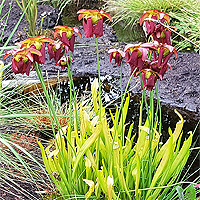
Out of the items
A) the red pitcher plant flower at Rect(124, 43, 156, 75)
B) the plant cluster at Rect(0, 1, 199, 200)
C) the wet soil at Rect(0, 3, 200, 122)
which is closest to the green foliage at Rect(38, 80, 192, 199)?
the plant cluster at Rect(0, 1, 199, 200)

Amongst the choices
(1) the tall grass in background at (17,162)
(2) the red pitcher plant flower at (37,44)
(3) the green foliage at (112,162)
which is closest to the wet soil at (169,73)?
(1) the tall grass in background at (17,162)

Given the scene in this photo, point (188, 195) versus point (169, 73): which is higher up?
point (188, 195)

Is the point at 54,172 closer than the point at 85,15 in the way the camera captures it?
No

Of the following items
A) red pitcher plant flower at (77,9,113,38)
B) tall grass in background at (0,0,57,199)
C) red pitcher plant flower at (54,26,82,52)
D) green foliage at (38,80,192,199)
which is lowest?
tall grass in background at (0,0,57,199)

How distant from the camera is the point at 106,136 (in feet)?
4.12

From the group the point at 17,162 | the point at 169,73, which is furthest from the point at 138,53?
the point at 169,73

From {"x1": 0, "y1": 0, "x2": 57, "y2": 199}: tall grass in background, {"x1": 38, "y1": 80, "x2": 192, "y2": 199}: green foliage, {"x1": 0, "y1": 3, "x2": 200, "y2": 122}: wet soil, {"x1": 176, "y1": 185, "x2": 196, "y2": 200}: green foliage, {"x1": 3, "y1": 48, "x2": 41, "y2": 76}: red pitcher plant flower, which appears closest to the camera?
{"x1": 3, "y1": 48, "x2": 41, "y2": 76}: red pitcher plant flower

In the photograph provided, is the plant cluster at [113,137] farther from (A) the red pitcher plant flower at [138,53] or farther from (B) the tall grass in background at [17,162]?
(B) the tall grass in background at [17,162]

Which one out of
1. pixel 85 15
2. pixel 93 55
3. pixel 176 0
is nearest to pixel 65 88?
pixel 93 55

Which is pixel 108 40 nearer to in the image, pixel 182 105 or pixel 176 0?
pixel 176 0

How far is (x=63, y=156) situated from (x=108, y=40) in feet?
9.94

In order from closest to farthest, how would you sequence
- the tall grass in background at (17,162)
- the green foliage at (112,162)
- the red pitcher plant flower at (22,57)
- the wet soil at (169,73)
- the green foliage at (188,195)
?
the red pitcher plant flower at (22,57) → the green foliage at (188,195) → the green foliage at (112,162) → the tall grass in background at (17,162) → the wet soil at (169,73)

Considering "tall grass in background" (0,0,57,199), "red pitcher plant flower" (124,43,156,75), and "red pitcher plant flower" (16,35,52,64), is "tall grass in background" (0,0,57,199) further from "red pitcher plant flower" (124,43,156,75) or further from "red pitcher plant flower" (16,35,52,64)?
"red pitcher plant flower" (124,43,156,75)

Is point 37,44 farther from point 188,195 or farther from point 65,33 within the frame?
point 188,195
